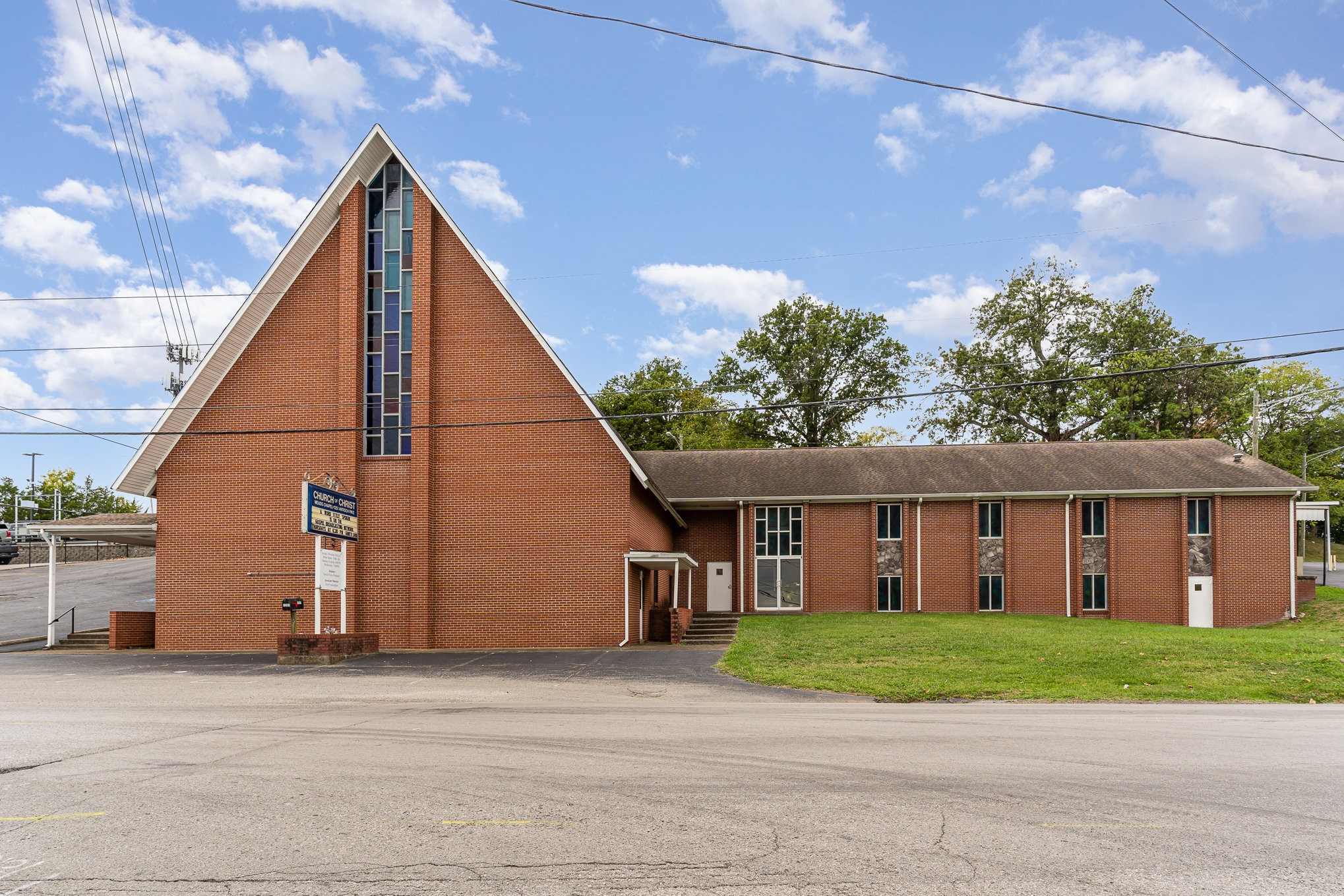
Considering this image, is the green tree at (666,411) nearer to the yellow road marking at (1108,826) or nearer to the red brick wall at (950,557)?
the red brick wall at (950,557)

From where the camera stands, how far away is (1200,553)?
115ft

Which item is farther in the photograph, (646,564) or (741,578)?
(741,578)

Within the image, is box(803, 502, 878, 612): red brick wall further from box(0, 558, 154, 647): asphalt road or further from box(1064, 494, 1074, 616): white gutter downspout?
box(0, 558, 154, 647): asphalt road

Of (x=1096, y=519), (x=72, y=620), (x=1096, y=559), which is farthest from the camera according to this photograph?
(x=1096, y=519)

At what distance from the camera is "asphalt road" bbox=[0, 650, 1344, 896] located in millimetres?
5758

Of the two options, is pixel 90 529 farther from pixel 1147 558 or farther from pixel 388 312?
pixel 1147 558

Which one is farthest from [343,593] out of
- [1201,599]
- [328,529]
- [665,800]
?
[1201,599]

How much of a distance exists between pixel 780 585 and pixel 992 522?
8.42m

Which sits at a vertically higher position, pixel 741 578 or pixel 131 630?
pixel 741 578

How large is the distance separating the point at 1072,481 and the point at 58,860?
1396 inches

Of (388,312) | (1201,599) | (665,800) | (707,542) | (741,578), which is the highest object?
(388,312)

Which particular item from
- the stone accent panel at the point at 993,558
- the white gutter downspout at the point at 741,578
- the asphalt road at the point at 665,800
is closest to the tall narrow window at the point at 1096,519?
the stone accent panel at the point at 993,558

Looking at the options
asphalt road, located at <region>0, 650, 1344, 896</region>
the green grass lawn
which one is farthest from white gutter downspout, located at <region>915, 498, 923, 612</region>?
asphalt road, located at <region>0, 650, 1344, 896</region>

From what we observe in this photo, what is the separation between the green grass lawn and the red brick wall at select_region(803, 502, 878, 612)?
753 cm
